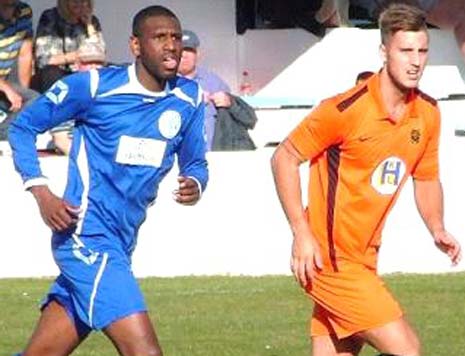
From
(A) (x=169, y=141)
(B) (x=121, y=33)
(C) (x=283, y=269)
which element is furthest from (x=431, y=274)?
(A) (x=169, y=141)

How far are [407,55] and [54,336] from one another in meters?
1.96

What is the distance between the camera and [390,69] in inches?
305

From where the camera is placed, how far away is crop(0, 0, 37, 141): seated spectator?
1569cm

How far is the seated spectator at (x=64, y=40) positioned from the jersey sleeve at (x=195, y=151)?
311 inches

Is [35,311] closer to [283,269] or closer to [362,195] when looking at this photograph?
[283,269]

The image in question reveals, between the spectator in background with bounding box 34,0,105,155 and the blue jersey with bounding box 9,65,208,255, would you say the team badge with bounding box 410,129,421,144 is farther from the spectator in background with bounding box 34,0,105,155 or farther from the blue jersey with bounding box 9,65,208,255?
the spectator in background with bounding box 34,0,105,155

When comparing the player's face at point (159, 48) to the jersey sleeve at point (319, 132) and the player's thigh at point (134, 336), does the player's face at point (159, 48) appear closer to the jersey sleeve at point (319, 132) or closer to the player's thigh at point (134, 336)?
the jersey sleeve at point (319, 132)

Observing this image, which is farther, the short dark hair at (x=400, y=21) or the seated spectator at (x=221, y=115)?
the seated spectator at (x=221, y=115)

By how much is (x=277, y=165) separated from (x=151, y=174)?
0.61 metres

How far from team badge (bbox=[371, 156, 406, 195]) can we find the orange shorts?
0.37m

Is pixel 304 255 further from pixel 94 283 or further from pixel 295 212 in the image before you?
pixel 94 283

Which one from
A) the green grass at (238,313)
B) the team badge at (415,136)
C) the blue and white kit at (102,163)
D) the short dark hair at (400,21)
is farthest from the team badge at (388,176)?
the green grass at (238,313)

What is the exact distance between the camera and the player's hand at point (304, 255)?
7574 millimetres

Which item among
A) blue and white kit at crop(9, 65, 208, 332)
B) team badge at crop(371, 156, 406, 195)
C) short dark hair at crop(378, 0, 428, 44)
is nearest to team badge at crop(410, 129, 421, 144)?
team badge at crop(371, 156, 406, 195)
